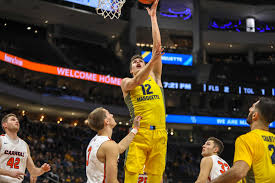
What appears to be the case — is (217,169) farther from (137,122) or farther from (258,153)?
(258,153)

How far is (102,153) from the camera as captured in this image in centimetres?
456

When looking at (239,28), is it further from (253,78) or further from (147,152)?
(147,152)

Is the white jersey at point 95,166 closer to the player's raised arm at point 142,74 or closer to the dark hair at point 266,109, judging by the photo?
the player's raised arm at point 142,74

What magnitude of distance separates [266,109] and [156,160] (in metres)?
2.11

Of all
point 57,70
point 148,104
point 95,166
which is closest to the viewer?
point 95,166

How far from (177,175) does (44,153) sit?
1000 centimetres

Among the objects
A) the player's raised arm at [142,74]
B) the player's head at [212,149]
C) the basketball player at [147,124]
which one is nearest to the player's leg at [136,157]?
the basketball player at [147,124]

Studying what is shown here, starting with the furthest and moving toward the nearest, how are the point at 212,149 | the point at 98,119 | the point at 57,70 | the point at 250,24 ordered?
the point at 250,24
the point at 57,70
the point at 212,149
the point at 98,119

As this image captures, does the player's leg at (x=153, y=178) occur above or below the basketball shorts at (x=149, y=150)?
below

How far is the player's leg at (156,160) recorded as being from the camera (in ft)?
18.2

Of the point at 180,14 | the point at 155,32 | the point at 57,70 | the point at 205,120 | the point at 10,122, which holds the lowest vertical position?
the point at 10,122

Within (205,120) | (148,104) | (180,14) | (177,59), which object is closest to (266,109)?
(148,104)

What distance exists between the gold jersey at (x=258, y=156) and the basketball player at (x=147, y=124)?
6.26 ft

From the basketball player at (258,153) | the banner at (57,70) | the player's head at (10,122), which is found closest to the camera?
the basketball player at (258,153)
